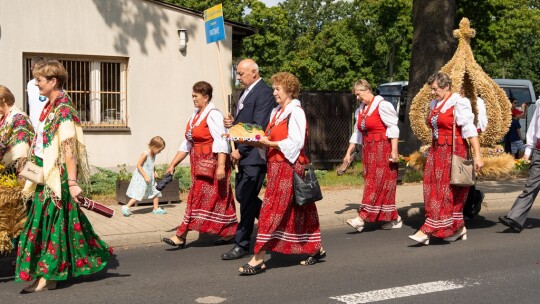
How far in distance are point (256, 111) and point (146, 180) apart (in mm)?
3403

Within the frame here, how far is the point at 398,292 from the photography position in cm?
668

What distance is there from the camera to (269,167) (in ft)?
24.5

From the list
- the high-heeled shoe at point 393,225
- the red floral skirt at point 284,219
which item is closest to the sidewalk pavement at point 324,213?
the high-heeled shoe at point 393,225

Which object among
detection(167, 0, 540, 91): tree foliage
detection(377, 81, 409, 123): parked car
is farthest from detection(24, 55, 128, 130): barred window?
detection(167, 0, 540, 91): tree foliage

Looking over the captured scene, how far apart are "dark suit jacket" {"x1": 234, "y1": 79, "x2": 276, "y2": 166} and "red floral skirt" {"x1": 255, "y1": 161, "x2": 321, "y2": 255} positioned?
684 mm

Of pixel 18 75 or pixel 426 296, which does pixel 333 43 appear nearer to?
pixel 18 75

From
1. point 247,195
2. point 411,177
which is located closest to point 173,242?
point 247,195

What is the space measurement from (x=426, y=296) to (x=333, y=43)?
173 ft

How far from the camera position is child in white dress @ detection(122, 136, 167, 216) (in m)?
11.0

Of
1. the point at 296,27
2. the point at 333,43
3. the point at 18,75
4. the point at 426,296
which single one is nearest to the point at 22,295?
the point at 426,296

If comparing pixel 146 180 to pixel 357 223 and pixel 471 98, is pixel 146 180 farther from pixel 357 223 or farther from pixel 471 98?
pixel 471 98

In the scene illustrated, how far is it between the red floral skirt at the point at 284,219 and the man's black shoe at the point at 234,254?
31.3 inches

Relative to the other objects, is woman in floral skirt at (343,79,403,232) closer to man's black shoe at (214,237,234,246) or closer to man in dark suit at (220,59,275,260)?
man's black shoe at (214,237,234,246)

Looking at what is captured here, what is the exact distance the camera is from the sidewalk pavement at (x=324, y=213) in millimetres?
9258
